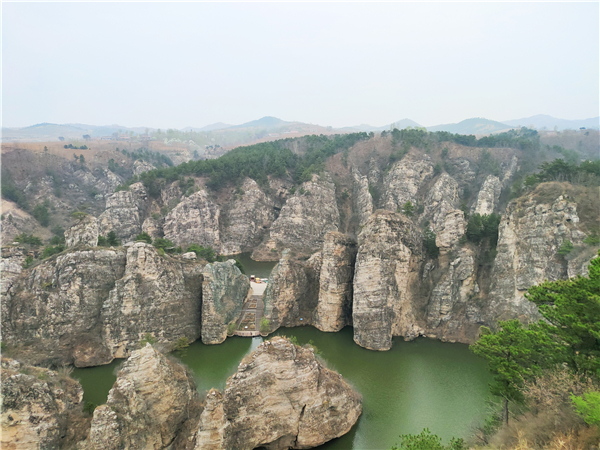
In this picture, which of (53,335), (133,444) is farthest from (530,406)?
(53,335)

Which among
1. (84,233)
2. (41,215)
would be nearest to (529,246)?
(84,233)

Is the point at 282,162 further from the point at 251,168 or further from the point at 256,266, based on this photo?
the point at 256,266

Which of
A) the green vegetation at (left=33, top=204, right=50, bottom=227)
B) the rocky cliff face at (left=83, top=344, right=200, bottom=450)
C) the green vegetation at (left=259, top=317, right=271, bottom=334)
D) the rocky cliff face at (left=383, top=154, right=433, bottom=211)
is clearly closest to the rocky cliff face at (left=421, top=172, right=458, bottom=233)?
the rocky cliff face at (left=383, top=154, right=433, bottom=211)

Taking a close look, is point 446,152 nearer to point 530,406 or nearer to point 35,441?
A: point 530,406

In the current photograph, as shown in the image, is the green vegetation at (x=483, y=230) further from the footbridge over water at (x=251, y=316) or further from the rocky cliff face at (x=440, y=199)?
the rocky cliff face at (x=440, y=199)

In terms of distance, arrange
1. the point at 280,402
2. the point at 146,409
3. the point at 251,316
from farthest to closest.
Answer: the point at 251,316
the point at 280,402
the point at 146,409

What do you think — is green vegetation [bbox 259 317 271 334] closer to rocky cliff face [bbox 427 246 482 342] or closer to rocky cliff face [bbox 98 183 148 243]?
rocky cliff face [bbox 427 246 482 342]
